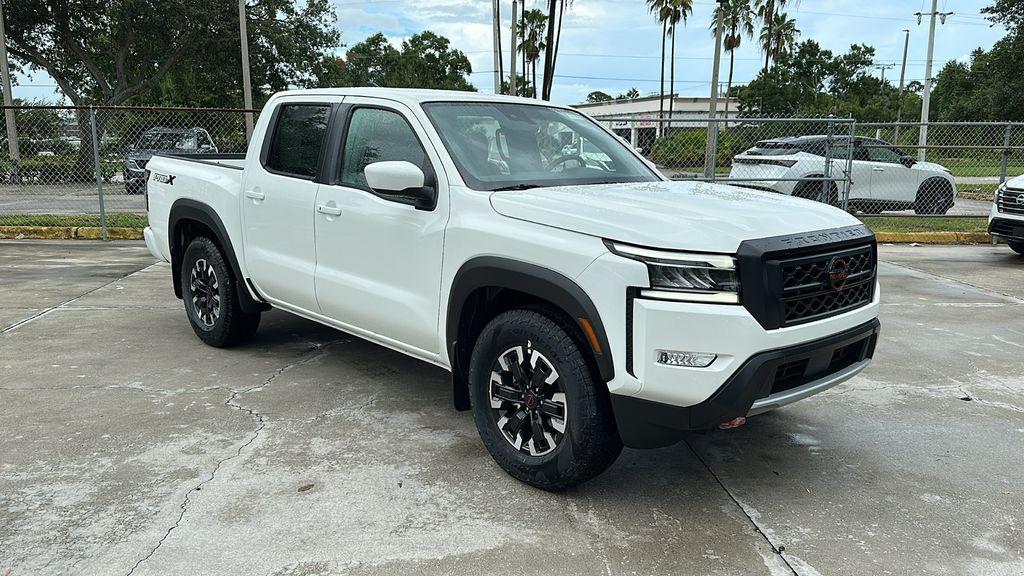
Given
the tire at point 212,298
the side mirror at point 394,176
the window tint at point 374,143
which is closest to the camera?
the side mirror at point 394,176

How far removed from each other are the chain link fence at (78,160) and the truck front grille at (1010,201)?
1084cm

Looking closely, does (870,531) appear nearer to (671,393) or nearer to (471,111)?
(671,393)

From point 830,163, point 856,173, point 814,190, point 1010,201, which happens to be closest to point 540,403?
point 1010,201

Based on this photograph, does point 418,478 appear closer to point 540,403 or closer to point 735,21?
point 540,403

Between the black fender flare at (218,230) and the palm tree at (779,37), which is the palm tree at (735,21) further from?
the black fender flare at (218,230)

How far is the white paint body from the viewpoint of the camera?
10.2ft

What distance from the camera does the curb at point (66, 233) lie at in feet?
40.2

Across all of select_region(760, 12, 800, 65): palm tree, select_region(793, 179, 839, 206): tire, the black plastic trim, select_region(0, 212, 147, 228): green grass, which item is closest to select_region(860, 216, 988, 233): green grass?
select_region(793, 179, 839, 206): tire

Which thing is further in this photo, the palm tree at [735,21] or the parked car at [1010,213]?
the palm tree at [735,21]

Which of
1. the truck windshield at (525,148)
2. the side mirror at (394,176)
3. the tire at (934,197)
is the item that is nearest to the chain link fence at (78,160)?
the truck windshield at (525,148)

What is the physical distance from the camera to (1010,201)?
396 inches

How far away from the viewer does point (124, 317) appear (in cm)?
689

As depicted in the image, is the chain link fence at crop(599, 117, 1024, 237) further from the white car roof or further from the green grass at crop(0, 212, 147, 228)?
the green grass at crop(0, 212, 147, 228)

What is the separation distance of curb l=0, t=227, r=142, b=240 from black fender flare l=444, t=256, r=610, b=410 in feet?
32.6
